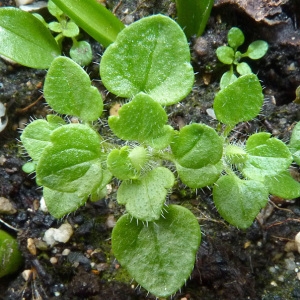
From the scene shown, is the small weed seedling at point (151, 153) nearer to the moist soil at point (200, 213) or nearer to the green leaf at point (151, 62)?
the green leaf at point (151, 62)

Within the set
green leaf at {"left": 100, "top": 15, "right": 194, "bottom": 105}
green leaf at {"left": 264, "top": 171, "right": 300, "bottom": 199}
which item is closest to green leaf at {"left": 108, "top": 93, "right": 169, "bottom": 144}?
green leaf at {"left": 100, "top": 15, "right": 194, "bottom": 105}

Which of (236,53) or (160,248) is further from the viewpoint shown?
(236,53)

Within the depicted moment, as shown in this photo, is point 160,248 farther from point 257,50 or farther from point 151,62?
point 257,50

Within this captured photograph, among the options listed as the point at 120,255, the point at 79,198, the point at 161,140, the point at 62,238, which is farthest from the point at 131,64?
the point at 62,238

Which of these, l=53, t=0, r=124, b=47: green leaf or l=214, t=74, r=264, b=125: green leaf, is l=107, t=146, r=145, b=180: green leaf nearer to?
l=214, t=74, r=264, b=125: green leaf

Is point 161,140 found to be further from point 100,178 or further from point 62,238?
point 62,238

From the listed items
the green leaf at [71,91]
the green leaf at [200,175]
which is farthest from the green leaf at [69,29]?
the green leaf at [200,175]

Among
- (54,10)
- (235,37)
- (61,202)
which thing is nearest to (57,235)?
(61,202)
